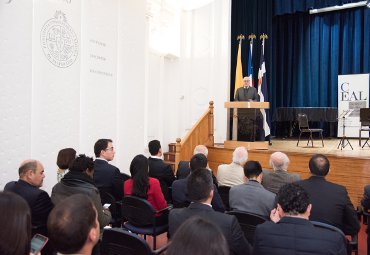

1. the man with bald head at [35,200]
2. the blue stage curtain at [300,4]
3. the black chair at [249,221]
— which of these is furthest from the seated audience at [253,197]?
the blue stage curtain at [300,4]

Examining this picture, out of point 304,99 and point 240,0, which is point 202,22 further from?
point 304,99

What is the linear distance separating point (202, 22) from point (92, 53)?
14.2 ft

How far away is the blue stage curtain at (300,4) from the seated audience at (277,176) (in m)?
7.07

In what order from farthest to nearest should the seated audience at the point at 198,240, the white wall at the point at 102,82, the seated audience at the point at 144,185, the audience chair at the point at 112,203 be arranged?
1. the white wall at the point at 102,82
2. the audience chair at the point at 112,203
3. the seated audience at the point at 144,185
4. the seated audience at the point at 198,240

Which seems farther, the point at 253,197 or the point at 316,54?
the point at 316,54

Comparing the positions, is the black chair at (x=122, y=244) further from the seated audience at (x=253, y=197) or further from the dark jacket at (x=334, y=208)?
the dark jacket at (x=334, y=208)

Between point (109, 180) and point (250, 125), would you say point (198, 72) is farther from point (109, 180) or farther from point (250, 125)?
point (109, 180)

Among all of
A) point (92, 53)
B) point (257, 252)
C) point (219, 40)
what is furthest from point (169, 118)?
point (257, 252)

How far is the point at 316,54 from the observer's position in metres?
10.6

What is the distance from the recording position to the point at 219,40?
9156mm

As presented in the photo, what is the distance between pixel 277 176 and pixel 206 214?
176cm

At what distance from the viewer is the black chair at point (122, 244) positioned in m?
2.12

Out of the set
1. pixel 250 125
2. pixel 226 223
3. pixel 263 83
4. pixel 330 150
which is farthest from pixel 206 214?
pixel 263 83

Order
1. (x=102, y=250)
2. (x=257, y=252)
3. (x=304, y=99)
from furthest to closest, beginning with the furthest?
(x=304, y=99)
(x=102, y=250)
(x=257, y=252)
